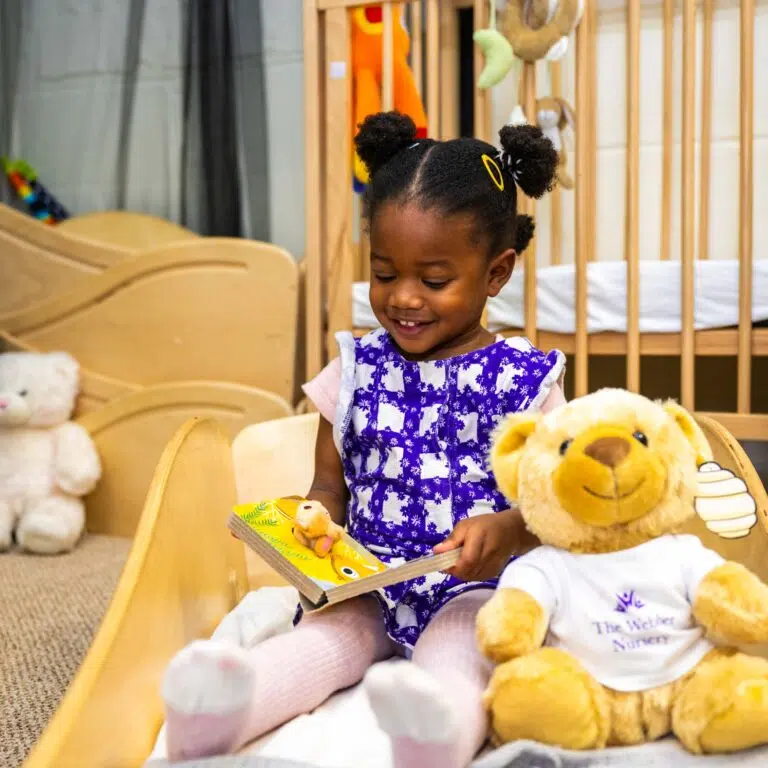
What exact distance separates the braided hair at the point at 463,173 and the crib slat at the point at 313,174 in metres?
0.65

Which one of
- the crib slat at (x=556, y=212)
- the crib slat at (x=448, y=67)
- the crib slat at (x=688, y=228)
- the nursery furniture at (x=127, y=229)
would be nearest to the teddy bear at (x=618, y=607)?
the crib slat at (x=688, y=228)

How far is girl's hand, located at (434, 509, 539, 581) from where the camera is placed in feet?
2.32

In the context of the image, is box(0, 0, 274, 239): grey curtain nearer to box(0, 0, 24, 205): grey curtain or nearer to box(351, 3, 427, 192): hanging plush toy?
box(0, 0, 24, 205): grey curtain

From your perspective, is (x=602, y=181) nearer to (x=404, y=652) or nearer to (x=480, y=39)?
(x=480, y=39)

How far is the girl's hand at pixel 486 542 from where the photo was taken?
706 mm

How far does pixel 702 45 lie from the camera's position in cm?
183

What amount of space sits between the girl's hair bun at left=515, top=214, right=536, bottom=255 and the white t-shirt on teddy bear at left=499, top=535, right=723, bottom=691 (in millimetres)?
380


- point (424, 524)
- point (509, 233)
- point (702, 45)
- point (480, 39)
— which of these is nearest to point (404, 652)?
point (424, 524)

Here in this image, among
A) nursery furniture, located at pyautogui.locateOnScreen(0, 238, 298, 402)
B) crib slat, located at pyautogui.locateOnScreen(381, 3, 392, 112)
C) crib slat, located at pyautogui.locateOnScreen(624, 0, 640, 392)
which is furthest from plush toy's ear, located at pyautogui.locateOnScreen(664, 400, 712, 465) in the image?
nursery furniture, located at pyautogui.locateOnScreen(0, 238, 298, 402)

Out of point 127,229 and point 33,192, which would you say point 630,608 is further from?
point 33,192

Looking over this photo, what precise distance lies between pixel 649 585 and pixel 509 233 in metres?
0.39

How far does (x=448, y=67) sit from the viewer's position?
1.94m

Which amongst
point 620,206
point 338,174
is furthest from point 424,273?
point 620,206

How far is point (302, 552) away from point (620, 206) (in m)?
1.45
